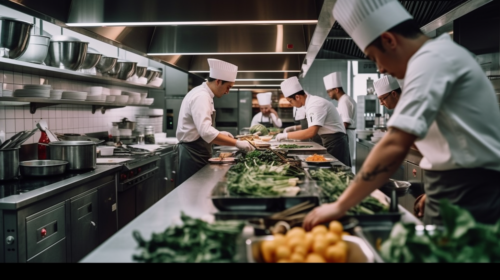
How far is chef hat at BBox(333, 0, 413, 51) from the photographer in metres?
1.61

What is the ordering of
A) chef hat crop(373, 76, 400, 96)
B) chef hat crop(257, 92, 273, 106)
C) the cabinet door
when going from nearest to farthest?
the cabinet door < chef hat crop(373, 76, 400, 96) < chef hat crop(257, 92, 273, 106)

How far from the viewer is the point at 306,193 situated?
189cm

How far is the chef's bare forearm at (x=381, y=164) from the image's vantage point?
1444 millimetres

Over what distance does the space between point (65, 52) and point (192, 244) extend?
3.25 m

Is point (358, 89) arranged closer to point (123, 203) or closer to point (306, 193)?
point (123, 203)

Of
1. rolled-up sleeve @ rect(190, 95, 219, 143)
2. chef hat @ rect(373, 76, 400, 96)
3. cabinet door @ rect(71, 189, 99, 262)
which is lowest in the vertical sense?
cabinet door @ rect(71, 189, 99, 262)

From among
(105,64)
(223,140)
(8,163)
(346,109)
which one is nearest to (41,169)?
(8,163)

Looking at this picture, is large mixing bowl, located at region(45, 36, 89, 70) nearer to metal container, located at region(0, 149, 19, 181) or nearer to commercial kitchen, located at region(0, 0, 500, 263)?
commercial kitchen, located at region(0, 0, 500, 263)

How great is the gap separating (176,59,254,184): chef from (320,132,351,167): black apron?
1.64 meters

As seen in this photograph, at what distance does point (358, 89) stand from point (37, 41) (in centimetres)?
1002

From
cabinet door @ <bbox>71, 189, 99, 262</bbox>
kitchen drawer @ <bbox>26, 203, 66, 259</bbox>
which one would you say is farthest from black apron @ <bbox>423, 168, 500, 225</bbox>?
cabinet door @ <bbox>71, 189, 99, 262</bbox>

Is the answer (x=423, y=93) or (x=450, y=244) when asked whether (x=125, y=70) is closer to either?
(x=423, y=93)
